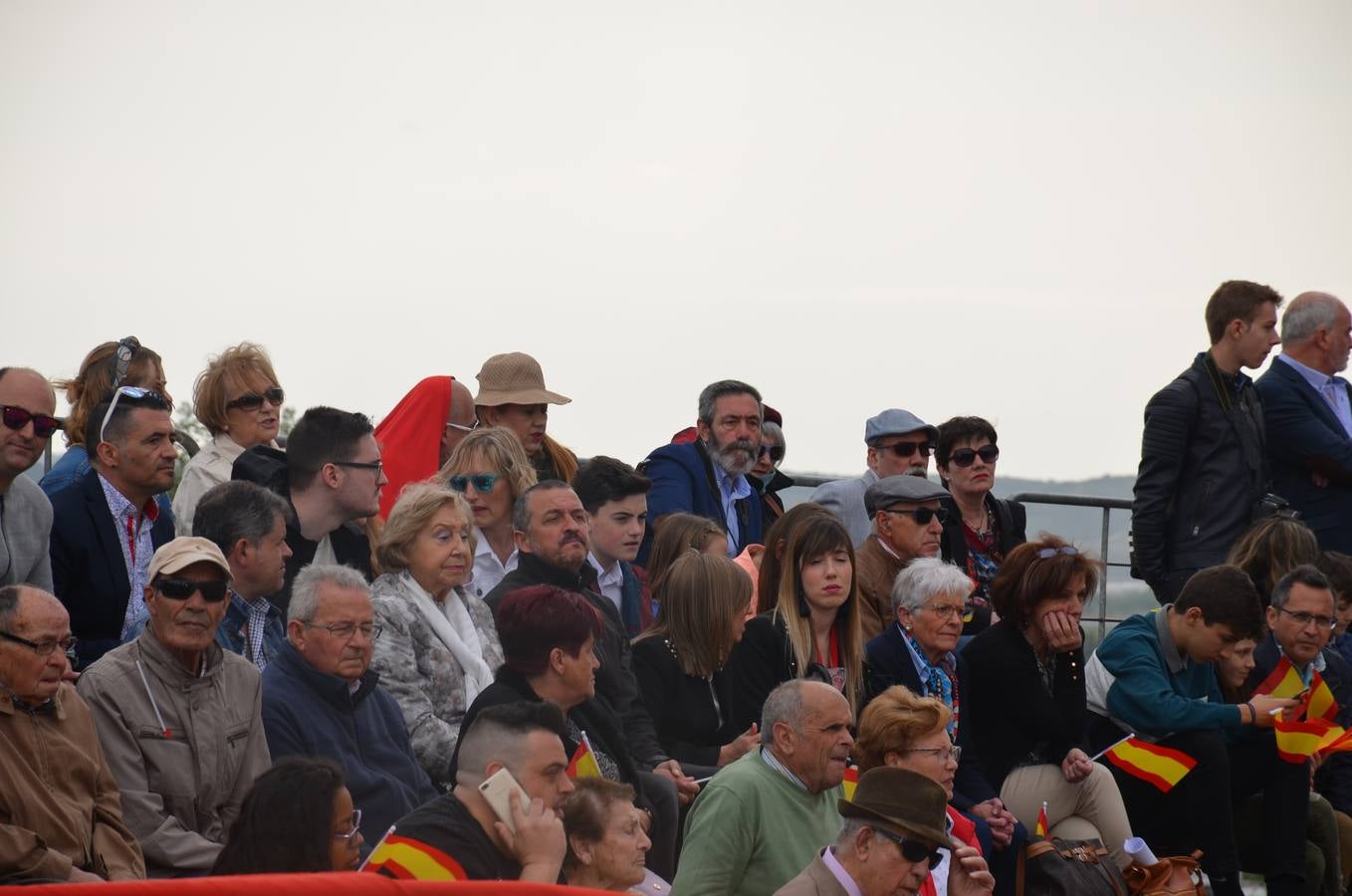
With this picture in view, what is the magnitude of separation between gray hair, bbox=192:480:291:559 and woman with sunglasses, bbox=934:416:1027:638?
3.94 meters

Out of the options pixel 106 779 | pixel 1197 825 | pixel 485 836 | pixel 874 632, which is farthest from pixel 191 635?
pixel 1197 825

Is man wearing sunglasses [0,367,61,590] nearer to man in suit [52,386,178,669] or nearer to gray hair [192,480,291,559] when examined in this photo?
man in suit [52,386,178,669]

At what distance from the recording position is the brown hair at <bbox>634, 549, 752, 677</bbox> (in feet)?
24.7

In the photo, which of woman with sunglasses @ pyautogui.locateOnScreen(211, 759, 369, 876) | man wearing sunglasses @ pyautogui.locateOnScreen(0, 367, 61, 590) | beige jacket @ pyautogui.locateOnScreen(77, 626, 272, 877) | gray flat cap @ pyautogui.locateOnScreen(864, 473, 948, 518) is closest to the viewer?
woman with sunglasses @ pyautogui.locateOnScreen(211, 759, 369, 876)

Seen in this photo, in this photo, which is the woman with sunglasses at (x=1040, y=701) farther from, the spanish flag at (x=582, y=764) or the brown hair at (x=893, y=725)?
the spanish flag at (x=582, y=764)

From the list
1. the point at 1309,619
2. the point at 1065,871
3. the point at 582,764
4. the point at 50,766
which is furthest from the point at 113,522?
the point at 1309,619

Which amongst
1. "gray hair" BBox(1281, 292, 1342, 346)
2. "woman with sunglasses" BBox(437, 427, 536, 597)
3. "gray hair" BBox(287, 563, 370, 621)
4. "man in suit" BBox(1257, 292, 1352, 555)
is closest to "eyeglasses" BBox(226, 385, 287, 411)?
"woman with sunglasses" BBox(437, 427, 536, 597)

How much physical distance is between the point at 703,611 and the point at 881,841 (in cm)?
172

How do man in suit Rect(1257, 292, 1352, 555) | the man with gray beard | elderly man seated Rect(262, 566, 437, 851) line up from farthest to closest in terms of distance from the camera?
man in suit Rect(1257, 292, 1352, 555) → the man with gray beard → elderly man seated Rect(262, 566, 437, 851)

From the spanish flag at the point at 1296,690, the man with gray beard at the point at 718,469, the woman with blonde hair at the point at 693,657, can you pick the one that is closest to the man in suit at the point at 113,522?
the woman with blonde hair at the point at 693,657

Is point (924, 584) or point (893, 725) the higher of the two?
point (924, 584)

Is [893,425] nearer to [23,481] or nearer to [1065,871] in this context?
[1065,871]

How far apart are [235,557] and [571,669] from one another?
123 cm

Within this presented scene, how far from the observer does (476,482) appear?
8.14m
